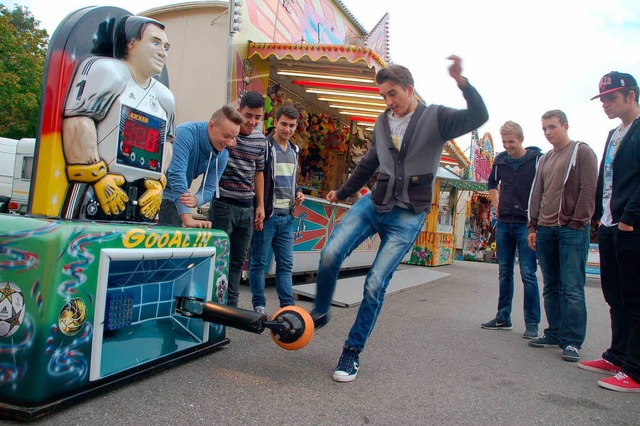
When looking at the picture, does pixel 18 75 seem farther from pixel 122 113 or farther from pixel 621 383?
pixel 621 383

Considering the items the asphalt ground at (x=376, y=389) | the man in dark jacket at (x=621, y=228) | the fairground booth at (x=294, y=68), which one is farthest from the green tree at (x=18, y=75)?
the man in dark jacket at (x=621, y=228)

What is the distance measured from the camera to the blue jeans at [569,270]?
3.54 metres

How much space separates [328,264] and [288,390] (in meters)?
0.70

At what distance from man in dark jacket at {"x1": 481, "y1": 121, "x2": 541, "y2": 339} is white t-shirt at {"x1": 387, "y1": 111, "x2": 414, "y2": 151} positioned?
6.56ft

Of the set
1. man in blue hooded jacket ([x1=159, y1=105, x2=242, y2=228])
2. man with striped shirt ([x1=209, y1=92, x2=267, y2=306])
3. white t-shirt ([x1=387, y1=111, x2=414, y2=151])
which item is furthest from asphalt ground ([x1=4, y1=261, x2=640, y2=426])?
white t-shirt ([x1=387, y1=111, x2=414, y2=151])

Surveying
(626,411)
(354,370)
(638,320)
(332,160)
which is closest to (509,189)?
(638,320)

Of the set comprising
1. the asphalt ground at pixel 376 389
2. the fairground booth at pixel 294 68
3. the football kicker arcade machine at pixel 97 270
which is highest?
the fairground booth at pixel 294 68

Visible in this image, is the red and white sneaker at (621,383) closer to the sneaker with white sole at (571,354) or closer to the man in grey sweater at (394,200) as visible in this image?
the sneaker with white sole at (571,354)

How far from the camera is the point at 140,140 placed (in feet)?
8.30

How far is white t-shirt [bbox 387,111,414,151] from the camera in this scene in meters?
2.79

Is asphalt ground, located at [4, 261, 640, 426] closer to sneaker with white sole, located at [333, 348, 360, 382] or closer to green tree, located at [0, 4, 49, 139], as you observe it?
sneaker with white sole, located at [333, 348, 360, 382]

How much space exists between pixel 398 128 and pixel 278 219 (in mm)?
1462

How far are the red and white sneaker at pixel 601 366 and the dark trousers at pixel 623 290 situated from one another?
0.03 m

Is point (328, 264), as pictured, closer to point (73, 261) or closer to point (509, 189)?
point (73, 261)
